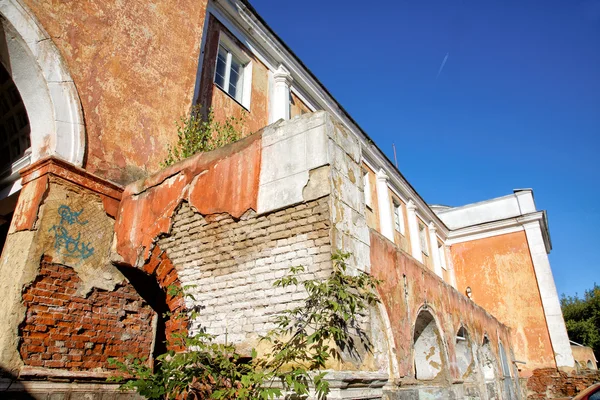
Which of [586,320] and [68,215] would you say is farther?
[586,320]

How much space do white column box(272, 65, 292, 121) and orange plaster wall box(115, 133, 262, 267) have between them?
18.4 ft

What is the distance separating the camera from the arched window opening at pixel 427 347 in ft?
24.8

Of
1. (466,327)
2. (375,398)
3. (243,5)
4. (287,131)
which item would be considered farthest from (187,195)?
(466,327)

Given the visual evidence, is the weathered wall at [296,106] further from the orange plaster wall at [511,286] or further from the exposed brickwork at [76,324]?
the orange plaster wall at [511,286]

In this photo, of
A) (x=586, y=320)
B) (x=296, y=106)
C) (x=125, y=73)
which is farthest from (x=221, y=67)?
(x=586, y=320)

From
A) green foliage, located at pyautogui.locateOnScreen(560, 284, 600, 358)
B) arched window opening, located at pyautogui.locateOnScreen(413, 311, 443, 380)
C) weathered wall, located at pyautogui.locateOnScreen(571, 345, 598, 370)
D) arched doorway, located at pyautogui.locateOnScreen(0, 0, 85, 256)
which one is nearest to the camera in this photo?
arched doorway, located at pyautogui.locateOnScreen(0, 0, 85, 256)

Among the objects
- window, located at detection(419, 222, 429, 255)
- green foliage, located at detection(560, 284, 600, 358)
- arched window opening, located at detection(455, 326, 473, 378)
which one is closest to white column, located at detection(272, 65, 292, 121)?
arched window opening, located at detection(455, 326, 473, 378)

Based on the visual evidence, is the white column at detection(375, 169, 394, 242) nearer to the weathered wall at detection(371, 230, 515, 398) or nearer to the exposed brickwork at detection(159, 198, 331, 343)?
the weathered wall at detection(371, 230, 515, 398)

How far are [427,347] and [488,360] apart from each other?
4792 mm

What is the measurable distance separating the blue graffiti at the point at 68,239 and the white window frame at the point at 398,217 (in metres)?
13.2

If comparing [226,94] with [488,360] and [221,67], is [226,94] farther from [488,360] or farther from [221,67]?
[488,360]

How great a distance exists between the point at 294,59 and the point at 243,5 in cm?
231

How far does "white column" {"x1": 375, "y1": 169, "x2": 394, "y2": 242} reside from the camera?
15334mm

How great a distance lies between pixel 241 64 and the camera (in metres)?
10.4
